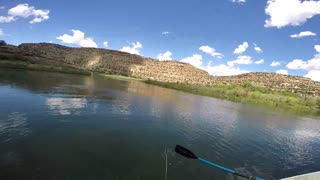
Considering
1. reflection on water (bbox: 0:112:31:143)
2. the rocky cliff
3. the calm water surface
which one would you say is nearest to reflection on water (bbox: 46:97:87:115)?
the calm water surface

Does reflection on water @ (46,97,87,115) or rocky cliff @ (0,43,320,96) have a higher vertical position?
rocky cliff @ (0,43,320,96)

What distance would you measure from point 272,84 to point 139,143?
285ft

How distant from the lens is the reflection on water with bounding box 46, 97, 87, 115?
20219 mm

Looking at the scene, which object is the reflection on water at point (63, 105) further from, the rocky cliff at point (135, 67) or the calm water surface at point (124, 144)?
the rocky cliff at point (135, 67)

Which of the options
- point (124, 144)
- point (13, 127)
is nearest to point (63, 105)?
point (13, 127)

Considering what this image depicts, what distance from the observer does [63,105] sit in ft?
73.9

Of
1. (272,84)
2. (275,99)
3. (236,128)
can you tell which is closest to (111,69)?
(272,84)

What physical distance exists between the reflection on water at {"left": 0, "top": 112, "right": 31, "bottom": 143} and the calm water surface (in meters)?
0.04

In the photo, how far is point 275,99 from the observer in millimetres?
61688

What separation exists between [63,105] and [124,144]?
9.94 m

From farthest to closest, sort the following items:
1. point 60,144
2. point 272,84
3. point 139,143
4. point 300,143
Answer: point 272,84
point 300,143
point 139,143
point 60,144

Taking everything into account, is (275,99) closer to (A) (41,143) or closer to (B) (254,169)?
(B) (254,169)

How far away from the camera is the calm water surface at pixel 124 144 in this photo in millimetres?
11109

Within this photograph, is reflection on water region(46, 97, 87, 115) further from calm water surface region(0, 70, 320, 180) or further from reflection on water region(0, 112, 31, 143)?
reflection on water region(0, 112, 31, 143)
